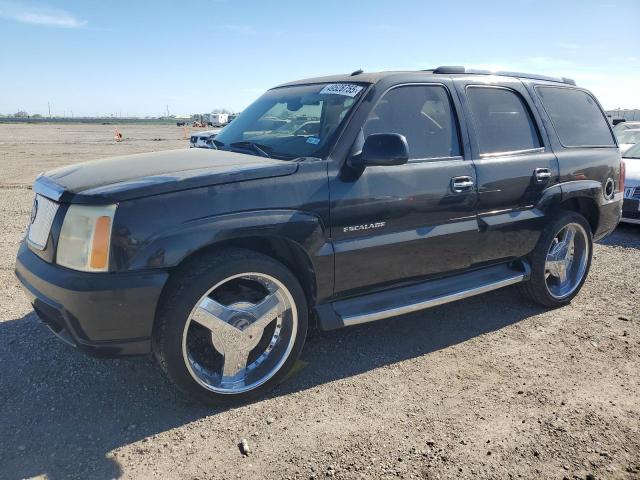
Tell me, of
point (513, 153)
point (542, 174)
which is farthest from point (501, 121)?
point (542, 174)

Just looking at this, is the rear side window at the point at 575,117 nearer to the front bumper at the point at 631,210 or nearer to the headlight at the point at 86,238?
the front bumper at the point at 631,210

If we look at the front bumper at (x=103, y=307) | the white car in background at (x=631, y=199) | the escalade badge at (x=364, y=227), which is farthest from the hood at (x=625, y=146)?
the front bumper at (x=103, y=307)

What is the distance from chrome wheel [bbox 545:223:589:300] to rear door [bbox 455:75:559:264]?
1.38 feet

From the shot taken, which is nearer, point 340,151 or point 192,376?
point 192,376

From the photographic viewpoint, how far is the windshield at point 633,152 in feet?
29.6

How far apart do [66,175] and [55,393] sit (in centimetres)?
133

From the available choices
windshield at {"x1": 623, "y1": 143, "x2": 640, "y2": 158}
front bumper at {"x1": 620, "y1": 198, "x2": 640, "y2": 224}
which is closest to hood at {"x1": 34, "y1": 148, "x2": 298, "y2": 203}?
front bumper at {"x1": 620, "y1": 198, "x2": 640, "y2": 224}

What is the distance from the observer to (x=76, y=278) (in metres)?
2.62

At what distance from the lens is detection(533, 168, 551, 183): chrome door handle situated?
165 inches

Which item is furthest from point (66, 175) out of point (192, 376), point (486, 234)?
point (486, 234)

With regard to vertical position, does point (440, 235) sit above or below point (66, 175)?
below

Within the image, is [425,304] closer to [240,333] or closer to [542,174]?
[240,333]

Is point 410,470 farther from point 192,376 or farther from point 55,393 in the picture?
point 55,393

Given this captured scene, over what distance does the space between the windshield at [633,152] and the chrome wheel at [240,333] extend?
835cm
